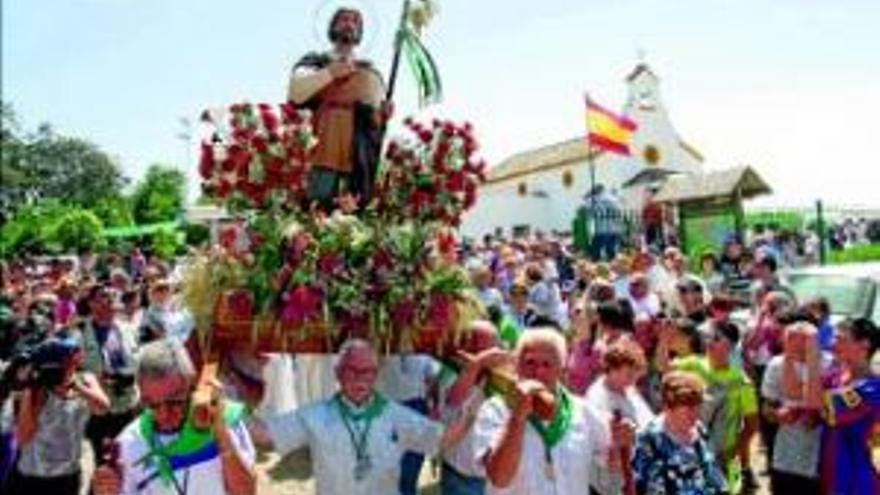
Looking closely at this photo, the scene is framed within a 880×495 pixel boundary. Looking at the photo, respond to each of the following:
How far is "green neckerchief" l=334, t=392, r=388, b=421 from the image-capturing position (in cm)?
513

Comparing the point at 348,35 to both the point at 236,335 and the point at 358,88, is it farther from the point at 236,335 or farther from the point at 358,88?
the point at 236,335

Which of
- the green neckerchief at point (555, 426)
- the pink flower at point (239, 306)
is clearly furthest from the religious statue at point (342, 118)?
the green neckerchief at point (555, 426)

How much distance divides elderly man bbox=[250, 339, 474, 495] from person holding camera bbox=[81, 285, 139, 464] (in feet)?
14.4

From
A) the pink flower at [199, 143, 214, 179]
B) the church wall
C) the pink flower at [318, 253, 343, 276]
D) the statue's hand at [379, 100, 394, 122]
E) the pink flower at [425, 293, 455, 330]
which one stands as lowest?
the pink flower at [425, 293, 455, 330]

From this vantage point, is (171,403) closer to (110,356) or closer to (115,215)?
(110,356)

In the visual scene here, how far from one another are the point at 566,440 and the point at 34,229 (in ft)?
157

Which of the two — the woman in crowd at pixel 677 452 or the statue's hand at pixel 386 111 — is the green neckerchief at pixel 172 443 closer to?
the woman in crowd at pixel 677 452

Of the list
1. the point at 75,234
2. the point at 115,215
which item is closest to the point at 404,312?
the point at 75,234

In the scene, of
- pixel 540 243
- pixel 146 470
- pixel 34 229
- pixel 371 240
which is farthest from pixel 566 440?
pixel 34 229

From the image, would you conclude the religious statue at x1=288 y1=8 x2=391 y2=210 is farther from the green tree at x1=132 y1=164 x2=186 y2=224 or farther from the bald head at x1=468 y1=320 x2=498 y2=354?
the green tree at x1=132 y1=164 x2=186 y2=224

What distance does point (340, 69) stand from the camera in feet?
21.3

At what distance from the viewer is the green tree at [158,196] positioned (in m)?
66.9

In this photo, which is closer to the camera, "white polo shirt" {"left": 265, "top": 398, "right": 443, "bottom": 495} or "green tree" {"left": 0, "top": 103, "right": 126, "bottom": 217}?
"white polo shirt" {"left": 265, "top": 398, "right": 443, "bottom": 495}

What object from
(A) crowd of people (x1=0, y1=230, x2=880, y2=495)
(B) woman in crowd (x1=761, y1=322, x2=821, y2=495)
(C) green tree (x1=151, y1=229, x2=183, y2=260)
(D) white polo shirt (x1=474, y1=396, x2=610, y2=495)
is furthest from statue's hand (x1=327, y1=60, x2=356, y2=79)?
(C) green tree (x1=151, y1=229, x2=183, y2=260)
